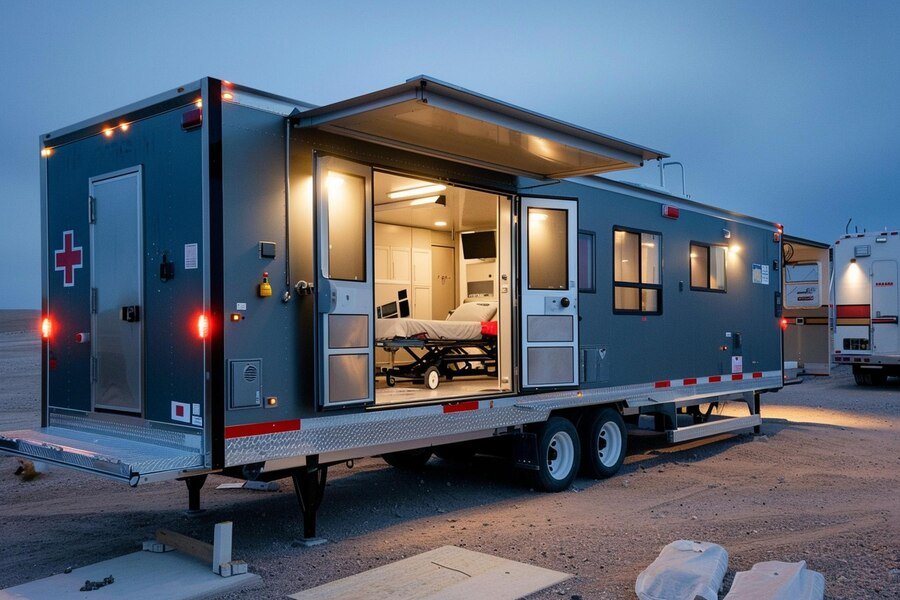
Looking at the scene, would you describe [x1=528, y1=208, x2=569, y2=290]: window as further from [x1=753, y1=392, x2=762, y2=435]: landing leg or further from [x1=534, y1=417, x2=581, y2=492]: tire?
[x1=753, y1=392, x2=762, y2=435]: landing leg

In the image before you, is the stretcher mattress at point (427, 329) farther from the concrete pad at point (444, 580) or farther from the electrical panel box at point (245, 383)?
the concrete pad at point (444, 580)

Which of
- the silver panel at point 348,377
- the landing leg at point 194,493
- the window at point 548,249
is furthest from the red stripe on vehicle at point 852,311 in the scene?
the landing leg at point 194,493

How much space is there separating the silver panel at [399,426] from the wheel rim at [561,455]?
35 centimetres

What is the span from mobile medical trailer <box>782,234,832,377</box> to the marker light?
584 inches

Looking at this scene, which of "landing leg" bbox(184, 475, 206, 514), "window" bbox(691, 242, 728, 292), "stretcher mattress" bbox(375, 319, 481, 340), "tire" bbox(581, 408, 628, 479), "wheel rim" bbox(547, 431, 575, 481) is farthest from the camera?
"window" bbox(691, 242, 728, 292)

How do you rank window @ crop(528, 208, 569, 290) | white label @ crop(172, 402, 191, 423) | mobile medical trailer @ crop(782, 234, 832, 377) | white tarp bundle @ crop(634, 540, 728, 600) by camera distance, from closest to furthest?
1. white tarp bundle @ crop(634, 540, 728, 600)
2. white label @ crop(172, 402, 191, 423)
3. window @ crop(528, 208, 569, 290)
4. mobile medical trailer @ crop(782, 234, 832, 377)

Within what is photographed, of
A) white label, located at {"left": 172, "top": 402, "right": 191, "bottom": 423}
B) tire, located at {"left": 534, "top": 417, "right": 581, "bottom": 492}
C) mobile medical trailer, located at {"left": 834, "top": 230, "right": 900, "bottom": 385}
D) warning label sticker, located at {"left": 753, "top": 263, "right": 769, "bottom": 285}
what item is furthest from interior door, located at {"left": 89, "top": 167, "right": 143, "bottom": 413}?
mobile medical trailer, located at {"left": 834, "top": 230, "right": 900, "bottom": 385}

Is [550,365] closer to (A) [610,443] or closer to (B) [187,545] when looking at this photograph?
(A) [610,443]

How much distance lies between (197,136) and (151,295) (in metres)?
1.17

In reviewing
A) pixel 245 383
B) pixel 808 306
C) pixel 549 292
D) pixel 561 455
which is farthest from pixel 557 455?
pixel 808 306

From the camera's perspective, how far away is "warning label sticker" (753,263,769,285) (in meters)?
12.0

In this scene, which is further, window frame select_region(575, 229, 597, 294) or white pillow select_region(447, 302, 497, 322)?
white pillow select_region(447, 302, 497, 322)

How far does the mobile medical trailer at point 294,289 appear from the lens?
5.30m

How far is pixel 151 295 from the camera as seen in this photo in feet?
18.4
